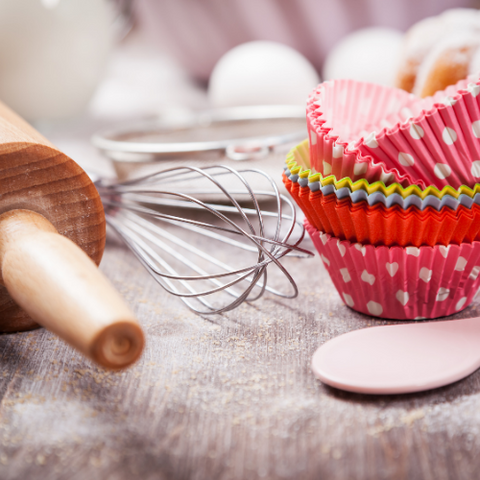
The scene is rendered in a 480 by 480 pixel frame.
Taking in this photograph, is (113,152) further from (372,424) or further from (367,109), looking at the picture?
(372,424)

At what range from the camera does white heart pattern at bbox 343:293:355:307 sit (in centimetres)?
39

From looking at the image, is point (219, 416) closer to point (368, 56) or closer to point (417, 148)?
point (417, 148)

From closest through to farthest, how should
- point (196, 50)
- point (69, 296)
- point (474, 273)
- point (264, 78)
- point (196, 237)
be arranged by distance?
point (69, 296)
point (474, 273)
point (196, 237)
point (264, 78)
point (196, 50)

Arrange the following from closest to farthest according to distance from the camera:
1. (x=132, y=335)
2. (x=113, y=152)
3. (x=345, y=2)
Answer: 1. (x=132, y=335)
2. (x=113, y=152)
3. (x=345, y=2)

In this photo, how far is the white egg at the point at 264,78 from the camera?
821mm

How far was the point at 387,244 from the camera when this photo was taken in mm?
343

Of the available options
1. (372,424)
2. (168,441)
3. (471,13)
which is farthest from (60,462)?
(471,13)

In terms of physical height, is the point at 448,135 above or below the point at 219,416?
above

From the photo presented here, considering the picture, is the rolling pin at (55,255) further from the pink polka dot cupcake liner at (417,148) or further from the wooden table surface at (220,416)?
the pink polka dot cupcake liner at (417,148)

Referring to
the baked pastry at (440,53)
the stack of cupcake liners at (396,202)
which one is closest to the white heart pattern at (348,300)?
the stack of cupcake liners at (396,202)

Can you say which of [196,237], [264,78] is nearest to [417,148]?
[196,237]

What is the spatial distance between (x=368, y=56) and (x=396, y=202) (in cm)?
58

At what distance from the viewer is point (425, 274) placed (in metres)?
0.35

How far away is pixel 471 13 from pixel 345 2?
285 mm
